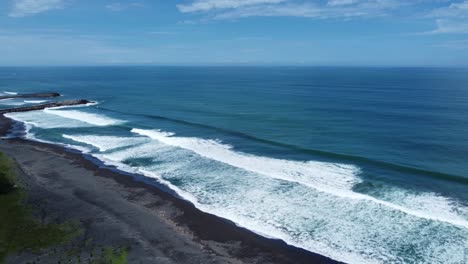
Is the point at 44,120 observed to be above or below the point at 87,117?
below

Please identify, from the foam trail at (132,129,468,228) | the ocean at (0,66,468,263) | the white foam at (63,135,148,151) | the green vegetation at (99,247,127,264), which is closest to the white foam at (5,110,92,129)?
the ocean at (0,66,468,263)

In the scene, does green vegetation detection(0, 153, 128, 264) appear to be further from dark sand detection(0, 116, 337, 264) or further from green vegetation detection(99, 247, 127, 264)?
dark sand detection(0, 116, 337, 264)

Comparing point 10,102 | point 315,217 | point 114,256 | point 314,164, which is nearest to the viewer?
point 114,256

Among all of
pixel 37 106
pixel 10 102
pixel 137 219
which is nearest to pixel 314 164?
pixel 137 219

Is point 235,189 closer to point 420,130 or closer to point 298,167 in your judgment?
point 298,167

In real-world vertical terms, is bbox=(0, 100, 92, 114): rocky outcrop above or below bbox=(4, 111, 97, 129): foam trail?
above

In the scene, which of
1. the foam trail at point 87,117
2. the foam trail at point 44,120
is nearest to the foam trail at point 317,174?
the foam trail at point 87,117

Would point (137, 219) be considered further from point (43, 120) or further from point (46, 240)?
point (43, 120)
